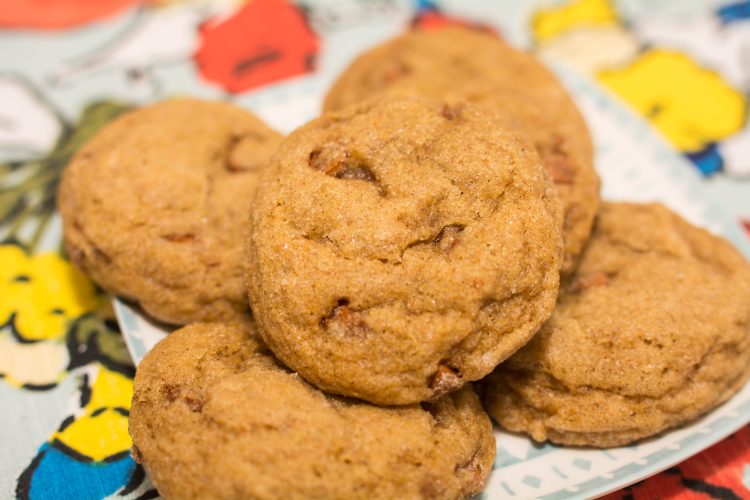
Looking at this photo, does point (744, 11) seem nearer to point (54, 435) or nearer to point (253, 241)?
point (253, 241)

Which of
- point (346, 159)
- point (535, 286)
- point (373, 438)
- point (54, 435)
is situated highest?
point (346, 159)

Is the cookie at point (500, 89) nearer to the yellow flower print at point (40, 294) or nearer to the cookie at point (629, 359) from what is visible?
the cookie at point (629, 359)

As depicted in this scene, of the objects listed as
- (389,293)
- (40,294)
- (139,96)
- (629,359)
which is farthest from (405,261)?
(139,96)

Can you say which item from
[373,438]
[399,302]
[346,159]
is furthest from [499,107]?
[373,438]

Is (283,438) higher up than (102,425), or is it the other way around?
(283,438)

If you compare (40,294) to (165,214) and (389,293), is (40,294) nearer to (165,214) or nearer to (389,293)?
(165,214)

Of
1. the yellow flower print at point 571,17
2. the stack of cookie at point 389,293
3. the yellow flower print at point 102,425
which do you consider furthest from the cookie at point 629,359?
the yellow flower print at point 571,17

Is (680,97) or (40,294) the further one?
(680,97)
